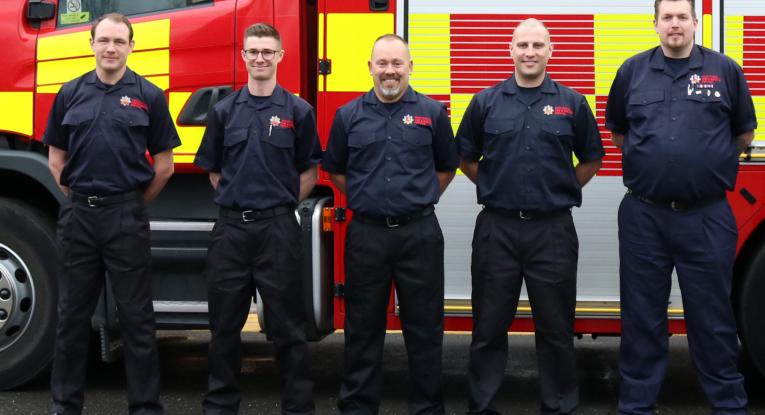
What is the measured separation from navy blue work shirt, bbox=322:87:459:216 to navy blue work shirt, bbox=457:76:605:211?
0.19 m

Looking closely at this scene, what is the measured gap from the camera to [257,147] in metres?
4.90

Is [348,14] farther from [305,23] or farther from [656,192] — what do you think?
[656,192]

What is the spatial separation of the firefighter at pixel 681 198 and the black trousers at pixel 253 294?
4.78 feet

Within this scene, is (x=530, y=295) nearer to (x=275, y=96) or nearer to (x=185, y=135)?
(x=275, y=96)

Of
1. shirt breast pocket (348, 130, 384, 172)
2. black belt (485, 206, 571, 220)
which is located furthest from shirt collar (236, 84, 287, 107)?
black belt (485, 206, 571, 220)

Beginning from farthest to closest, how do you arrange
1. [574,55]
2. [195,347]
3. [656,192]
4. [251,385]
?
[195,347]
[251,385]
[574,55]
[656,192]

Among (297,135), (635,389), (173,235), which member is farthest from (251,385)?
A: (635,389)

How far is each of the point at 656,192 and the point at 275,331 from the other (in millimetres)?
1764

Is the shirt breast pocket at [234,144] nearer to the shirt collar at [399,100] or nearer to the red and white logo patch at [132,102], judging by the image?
the red and white logo patch at [132,102]

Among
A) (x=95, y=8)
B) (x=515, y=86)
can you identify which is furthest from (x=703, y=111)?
(x=95, y=8)

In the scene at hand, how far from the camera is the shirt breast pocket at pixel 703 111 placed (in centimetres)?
472

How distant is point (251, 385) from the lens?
6188 millimetres

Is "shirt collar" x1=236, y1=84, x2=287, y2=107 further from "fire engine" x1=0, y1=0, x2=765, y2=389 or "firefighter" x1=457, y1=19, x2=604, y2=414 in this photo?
"firefighter" x1=457, y1=19, x2=604, y2=414

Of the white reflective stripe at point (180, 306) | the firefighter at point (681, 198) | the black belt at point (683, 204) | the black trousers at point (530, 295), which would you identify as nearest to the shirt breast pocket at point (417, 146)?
the black trousers at point (530, 295)
